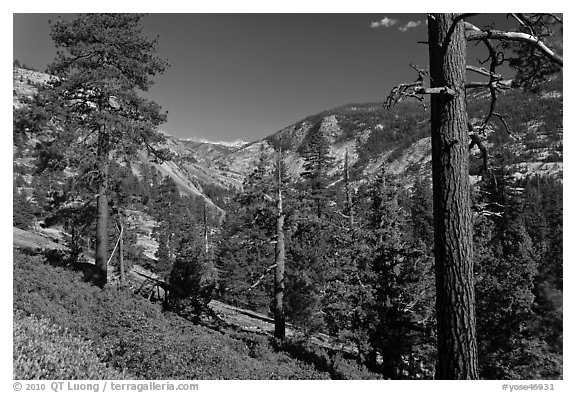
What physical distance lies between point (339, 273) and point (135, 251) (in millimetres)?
29096

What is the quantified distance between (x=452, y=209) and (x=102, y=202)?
49.0 ft

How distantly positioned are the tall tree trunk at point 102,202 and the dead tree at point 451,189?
13.7 m

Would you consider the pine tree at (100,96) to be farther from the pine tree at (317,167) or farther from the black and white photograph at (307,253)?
the pine tree at (317,167)

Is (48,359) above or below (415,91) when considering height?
below

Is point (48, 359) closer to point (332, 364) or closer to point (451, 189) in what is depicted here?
point (451, 189)

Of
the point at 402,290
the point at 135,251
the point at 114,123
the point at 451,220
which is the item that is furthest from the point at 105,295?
the point at 135,251

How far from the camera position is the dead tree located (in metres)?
4.47

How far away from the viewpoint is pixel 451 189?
4492mm

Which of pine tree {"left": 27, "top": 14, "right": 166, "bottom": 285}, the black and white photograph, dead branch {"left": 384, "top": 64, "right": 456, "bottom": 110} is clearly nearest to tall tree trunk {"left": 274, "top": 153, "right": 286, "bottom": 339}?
the black and white photograph

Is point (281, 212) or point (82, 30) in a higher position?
point (82, 30)

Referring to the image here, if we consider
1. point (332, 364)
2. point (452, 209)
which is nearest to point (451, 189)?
point (452, 209)

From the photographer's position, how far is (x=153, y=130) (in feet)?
54.0

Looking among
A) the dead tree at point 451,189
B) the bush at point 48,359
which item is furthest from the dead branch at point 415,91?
the bush at point 48,359

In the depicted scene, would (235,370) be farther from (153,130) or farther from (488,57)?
(153,130)
